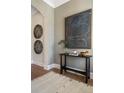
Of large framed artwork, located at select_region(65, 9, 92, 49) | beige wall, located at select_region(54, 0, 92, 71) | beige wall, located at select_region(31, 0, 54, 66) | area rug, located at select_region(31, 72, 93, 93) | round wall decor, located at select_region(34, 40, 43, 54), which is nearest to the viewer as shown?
area rug, located at select_region(31, 72, 93, 93)

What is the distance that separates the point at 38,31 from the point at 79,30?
2134 mm

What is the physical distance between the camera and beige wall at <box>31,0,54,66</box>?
13.0 feet

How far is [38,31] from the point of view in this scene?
4.61 meters

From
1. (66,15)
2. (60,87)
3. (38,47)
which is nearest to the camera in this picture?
(60,87)

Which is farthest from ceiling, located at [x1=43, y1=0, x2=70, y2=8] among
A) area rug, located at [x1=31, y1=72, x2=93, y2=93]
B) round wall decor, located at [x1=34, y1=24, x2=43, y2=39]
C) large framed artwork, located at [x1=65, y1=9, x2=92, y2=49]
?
area rug, located at [x1=31, y1=72, x2=93, y2=93]

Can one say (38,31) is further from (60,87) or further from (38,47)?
(60,87)

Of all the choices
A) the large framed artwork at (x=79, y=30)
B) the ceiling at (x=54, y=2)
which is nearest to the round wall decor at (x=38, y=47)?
the large framed artwork at (x=79, y=30)

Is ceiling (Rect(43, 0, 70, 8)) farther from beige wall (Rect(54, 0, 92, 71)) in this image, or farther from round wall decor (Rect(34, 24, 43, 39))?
round wall decor (Rect(34, 24, 43, 39))

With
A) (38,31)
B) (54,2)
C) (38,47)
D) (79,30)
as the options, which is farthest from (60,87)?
(54,2)

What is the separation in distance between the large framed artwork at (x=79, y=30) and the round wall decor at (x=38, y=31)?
140 centimetres

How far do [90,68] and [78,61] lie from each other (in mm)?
486

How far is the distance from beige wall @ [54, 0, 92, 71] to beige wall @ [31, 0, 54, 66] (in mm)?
204
